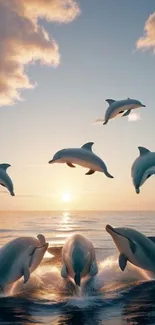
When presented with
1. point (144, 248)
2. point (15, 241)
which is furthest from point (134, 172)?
point (15, 241)

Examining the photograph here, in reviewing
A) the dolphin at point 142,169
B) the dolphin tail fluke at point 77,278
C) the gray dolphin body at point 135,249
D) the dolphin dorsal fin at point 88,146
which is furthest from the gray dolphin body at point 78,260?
the dolphin dorsal fin at point 88,146

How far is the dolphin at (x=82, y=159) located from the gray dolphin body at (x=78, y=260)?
8.89 feet

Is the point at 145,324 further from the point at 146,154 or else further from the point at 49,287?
the point at 146,154

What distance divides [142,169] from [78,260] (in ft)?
11.4

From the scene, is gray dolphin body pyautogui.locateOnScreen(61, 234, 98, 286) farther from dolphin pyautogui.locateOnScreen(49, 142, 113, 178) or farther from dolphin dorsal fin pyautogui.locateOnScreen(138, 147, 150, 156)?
dolphin dorsal fin pyautogui.locateOnScreen(138, 147, 150, 156)

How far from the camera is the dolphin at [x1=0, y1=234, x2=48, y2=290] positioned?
10.3m

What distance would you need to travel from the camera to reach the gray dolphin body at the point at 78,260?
1022cm

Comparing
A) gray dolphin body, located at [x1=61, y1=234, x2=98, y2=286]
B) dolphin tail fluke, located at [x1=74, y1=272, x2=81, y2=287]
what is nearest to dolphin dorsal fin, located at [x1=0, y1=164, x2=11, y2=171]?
gray dolphin body, located at [x1=61, y1=234, x2=98, y2=286]

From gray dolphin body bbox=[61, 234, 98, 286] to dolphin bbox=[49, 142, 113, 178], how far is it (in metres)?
2.71

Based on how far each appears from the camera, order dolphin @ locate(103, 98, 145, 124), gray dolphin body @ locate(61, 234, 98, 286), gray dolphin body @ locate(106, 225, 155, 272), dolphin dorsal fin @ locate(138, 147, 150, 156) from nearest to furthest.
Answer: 1. gray dolphin body @ locate(61, 234, 98, 286)
2. gray dolphin body @ locate(106, 225, 155, 272)
3. dolphin dorsal fin @ locate(138, 147, 150, 156)
4. dolphin @ locate(103, 98, 145, 124)

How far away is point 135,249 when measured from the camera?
1098 centimetres

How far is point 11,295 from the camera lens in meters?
10.5

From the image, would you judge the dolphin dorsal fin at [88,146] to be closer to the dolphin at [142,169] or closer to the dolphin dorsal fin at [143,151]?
the dolphin dorsal fin at [143,151]

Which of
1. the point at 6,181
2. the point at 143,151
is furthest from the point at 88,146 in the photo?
the point at 6,181
